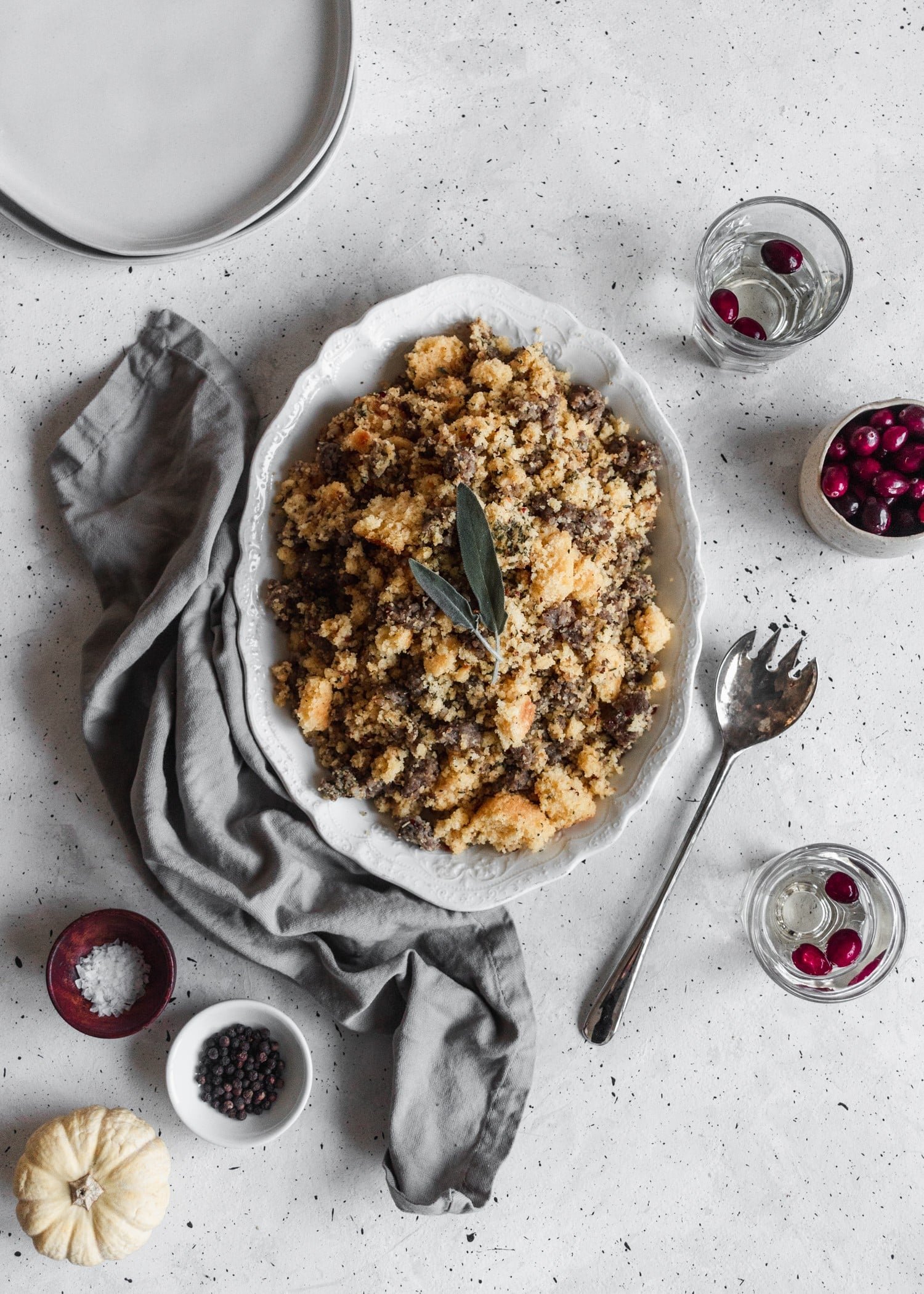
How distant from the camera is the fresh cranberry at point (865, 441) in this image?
69.6 inches

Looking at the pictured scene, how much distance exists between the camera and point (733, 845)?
1.91 m

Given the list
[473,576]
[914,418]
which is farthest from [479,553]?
[914,418]

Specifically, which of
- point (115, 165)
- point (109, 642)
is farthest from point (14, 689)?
point (115, 165)

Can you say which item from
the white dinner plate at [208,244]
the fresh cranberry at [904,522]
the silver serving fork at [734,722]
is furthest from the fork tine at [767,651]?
the white dinner plate at [208,244]

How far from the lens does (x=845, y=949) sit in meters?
1.83

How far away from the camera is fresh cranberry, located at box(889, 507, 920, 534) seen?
1766 mm

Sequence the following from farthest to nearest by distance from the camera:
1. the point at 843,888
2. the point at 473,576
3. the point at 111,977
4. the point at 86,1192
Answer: the point at 843,888 → the point at 111,977 → the point at 86,1192 → the point at 473,576

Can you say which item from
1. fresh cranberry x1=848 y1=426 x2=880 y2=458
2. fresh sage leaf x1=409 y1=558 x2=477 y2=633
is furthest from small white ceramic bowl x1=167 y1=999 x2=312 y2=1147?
fresh cranberry x1=848 y1=426 x2=880 y2=458

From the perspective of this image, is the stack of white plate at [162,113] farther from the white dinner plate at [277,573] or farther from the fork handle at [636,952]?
the fork handle at [636,952]

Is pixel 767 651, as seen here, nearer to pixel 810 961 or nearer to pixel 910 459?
pixel 910 459

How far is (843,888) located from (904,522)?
0.70 meters

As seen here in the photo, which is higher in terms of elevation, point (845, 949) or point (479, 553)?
point (479, 553)

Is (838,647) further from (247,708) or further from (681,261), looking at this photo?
(247,708)

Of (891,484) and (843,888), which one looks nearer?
(891,484)
